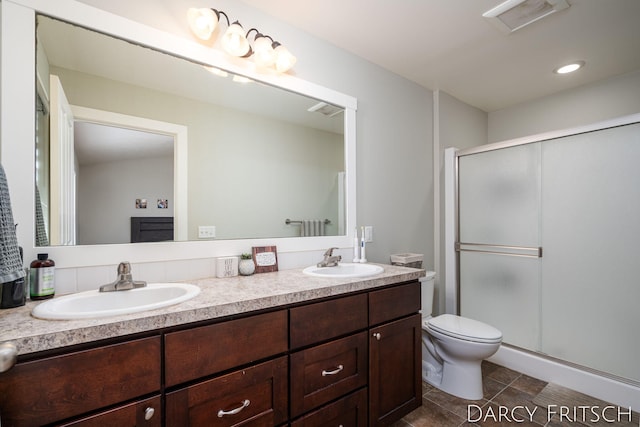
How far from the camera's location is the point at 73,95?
1210mm

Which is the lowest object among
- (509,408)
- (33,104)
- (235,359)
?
(509,408)

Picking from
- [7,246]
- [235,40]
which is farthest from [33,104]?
[235,40]

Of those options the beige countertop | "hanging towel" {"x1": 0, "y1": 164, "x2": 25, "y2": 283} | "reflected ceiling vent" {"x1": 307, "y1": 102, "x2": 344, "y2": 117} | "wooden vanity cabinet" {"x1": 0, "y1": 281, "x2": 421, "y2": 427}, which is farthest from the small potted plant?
"reflected ceiling vent" {"x1": 307, "y1": 102, "x2": 344, "y2": 117}

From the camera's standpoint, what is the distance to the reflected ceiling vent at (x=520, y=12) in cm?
164

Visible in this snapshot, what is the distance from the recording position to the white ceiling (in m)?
1.70

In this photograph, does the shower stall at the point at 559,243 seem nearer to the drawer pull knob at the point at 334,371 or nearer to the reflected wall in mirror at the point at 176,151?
the reflected wall in mirror at the point at 176,151

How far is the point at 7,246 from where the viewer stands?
0.82 meters

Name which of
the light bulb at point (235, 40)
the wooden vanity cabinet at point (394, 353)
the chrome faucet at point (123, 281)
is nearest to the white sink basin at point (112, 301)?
the chrome faucet at point (123, 281)

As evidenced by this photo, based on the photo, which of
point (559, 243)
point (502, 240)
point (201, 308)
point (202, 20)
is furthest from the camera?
point (502, 240)

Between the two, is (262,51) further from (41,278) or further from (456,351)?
(456,351)

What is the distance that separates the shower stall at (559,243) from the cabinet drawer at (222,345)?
2.08 metres

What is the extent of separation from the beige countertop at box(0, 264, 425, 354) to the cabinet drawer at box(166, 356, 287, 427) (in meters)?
0.21

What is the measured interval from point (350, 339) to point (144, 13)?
5.56 feet

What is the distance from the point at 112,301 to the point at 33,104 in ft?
2.55
